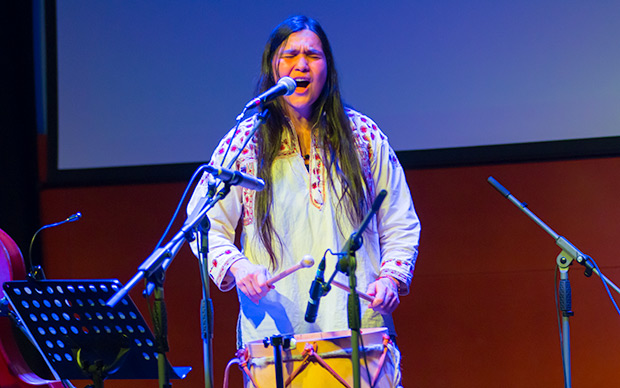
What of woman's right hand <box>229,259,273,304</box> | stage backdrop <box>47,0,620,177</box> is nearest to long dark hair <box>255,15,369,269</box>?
woman's right hand <box>229,259,273,304</box>

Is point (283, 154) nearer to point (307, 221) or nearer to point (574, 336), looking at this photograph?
point (307, 221)

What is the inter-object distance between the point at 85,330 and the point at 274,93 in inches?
32.9

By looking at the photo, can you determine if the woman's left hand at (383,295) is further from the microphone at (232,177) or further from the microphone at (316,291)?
the microphone at (232,177)

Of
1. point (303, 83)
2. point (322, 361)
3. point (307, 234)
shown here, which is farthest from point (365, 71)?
point (322, 361)

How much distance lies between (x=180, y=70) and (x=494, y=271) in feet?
6.49

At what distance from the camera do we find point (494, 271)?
11.4ft

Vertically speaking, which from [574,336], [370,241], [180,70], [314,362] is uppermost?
[180,70]

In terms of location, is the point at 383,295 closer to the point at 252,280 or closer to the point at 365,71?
the point at 252,280

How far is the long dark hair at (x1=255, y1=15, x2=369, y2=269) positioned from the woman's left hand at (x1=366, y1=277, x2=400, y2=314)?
233 millimetres

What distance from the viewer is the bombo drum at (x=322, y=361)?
71.8 inches

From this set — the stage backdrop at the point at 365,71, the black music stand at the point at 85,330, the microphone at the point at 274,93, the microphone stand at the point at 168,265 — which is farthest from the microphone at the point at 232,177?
the stage backdrop at the point at 365,71

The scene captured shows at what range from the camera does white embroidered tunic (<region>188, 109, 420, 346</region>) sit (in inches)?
79.4

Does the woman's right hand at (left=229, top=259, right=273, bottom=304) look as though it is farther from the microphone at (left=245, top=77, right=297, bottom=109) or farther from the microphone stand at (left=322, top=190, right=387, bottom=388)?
the microphone at (left=245, top=77, right=297, bottom=109)

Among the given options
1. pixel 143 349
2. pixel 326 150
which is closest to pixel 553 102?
pixel 326 150
